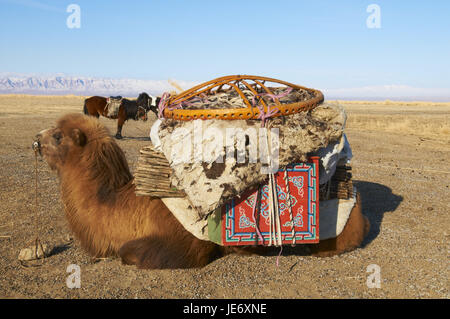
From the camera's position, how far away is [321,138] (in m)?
4.02

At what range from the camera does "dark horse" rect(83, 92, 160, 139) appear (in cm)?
1742

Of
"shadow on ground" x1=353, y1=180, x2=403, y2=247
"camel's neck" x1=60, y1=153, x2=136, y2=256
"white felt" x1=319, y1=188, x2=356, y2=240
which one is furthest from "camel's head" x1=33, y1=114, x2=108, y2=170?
"shadow on ground" x1=353, y1=180, x2=403, y2=247

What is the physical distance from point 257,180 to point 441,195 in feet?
17.8

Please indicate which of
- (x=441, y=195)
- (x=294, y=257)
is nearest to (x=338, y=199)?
(x=294, y=257)

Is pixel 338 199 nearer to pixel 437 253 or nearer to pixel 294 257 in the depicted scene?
pixel 294 257

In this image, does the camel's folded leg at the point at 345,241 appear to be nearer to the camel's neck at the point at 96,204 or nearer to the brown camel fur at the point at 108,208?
the brown camel fur at the point at 108,208

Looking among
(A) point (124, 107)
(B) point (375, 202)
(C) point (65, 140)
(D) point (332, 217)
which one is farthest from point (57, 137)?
(A) point (124, 107)

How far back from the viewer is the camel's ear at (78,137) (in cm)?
423

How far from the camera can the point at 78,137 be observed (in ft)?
13.8

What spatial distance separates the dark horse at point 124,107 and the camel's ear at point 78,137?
13.1m

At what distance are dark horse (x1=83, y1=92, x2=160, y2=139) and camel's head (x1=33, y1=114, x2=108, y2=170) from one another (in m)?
13.0

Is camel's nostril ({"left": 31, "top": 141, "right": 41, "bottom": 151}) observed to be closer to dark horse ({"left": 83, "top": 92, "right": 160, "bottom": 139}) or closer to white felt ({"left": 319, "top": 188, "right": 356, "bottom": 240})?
white felt ({"left": 319, "top": 188, "right": 356, "bottom": 240})

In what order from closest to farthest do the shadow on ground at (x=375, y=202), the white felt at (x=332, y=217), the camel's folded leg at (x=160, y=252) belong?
1. the camel's folded leg at (x=160, y=252)
2. the white felt at (x=332, y=217)
3. the shadow on ground at (x=375, y=202)

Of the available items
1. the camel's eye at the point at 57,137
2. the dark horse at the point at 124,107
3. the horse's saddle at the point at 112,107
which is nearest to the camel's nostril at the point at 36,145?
the camel's eye at the point at 57,137
